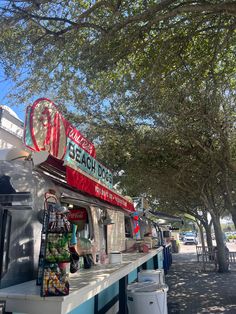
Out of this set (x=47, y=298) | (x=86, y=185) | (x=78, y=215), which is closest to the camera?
(x=47, y=298)

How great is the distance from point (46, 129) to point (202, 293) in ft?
32.0

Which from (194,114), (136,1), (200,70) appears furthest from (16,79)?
(194,114)

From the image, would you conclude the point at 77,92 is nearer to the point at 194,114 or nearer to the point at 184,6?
the point at 194,114

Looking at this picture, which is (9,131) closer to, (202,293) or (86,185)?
(86,185)

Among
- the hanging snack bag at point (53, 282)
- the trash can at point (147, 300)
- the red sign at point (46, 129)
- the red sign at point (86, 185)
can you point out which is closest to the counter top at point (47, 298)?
the hanging snack bag at point (53, 282)

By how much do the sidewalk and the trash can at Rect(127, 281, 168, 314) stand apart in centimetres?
317

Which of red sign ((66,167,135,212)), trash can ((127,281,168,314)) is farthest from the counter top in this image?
trash can ((127,281,168,314))

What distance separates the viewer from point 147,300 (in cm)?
606

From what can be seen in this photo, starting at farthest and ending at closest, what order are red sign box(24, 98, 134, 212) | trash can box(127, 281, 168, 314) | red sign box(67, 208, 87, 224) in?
trash can box(127, 281, 168, 314)
red sign box(67, 208, 87, 224)
red sign box(24, 98, 134, 212)

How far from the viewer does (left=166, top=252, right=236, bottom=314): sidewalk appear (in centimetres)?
932

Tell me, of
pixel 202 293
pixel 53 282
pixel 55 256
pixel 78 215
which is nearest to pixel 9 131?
pixel 55 256

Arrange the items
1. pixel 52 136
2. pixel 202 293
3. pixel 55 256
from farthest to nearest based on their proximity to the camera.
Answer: pixel 202 293 → pixel 52 136 → pixel 55 256

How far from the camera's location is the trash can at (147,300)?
604 cm

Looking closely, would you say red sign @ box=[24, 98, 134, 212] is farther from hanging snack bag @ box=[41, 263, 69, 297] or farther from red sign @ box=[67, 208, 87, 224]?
hanging snack bag @ box=[41, 263, 69, 297]
